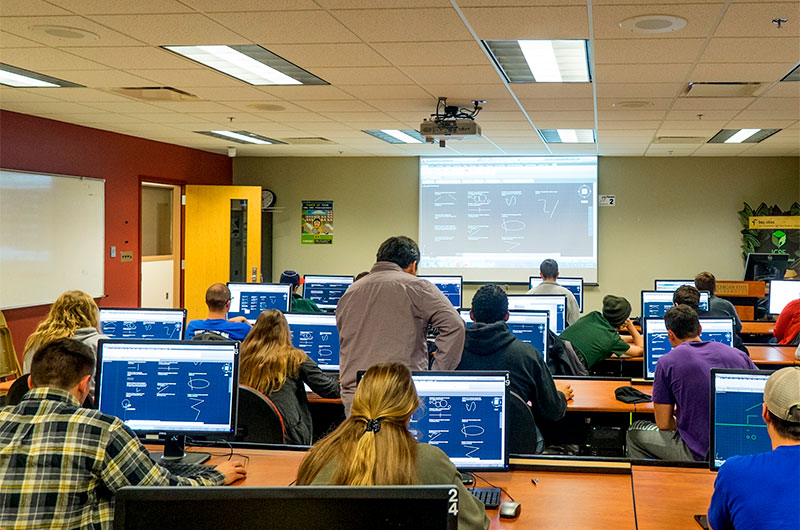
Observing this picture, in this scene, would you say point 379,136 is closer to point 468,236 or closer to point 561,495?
point 468,236

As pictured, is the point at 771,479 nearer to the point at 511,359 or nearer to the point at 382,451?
the point at 382,451

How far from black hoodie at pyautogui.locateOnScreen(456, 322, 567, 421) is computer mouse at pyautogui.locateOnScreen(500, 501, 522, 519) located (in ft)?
3.33

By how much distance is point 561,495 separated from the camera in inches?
105

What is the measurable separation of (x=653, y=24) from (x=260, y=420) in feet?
8.81

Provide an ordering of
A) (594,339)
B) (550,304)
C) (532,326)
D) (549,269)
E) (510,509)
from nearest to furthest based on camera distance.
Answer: (510,509) < (532,326) < (594,339) < (550,304) < (549,269)

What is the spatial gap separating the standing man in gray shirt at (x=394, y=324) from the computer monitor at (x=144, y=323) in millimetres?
1807

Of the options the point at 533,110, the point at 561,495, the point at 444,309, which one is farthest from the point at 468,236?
the point at 561,495

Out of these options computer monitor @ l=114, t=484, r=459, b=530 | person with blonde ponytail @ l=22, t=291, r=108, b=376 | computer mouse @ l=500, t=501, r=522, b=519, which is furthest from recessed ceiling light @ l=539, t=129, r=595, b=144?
computer monitor @ l=114, t=484, r=459, b=530

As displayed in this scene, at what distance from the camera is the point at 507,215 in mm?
11406

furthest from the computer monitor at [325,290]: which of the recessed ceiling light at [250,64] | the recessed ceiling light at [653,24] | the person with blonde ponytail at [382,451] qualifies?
the person with blonde ponytail at [382,451]

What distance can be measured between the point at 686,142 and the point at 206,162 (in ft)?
20.9

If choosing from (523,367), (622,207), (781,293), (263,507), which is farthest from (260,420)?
(622,207)

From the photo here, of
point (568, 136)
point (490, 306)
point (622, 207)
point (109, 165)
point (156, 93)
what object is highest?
point (568, 136)

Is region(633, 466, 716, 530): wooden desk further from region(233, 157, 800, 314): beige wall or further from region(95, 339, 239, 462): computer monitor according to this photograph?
region(233, 157, 800, 314): beige wall
